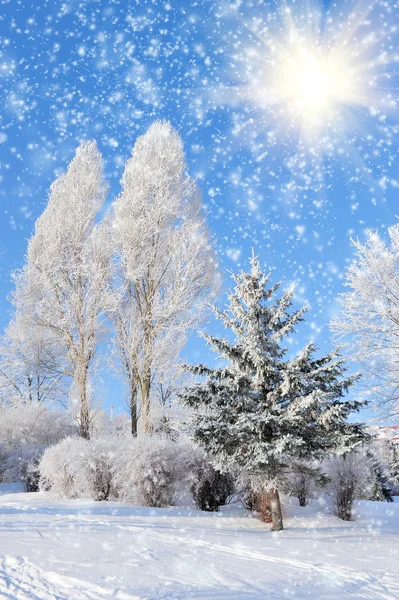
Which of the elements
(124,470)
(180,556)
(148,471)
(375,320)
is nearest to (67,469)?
(124,470)

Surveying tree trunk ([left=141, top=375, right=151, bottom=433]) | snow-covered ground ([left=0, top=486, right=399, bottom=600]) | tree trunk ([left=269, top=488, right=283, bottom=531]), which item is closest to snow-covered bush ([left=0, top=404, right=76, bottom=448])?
tree trunk ([left=141, top=375, right=151, bottom=433])

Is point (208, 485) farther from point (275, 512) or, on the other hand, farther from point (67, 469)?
point (67, 469)

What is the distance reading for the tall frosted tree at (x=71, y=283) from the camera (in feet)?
51.1

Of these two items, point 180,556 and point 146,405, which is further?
point 146,405

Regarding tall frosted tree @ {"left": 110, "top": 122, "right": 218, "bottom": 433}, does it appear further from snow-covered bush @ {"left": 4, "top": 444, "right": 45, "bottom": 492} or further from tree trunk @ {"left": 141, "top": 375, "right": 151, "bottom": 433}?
snow-covered bush @ {"left": 4, "top": 444, "right": 45, "bottom": 492}

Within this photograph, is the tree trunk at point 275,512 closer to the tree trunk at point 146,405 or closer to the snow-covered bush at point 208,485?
the snow-covered bush at point 208,485

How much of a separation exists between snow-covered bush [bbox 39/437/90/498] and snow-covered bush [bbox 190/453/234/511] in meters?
2.75

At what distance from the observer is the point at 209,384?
9547 mm

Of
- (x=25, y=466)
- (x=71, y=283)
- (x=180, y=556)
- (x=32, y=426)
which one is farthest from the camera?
(x=32, y=426)

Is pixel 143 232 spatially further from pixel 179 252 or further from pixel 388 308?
pixel 388 308

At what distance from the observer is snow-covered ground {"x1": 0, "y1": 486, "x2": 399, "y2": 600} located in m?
4.31

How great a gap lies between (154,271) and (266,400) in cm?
742

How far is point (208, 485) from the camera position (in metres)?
10.8

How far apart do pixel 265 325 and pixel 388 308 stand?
4.54 m
